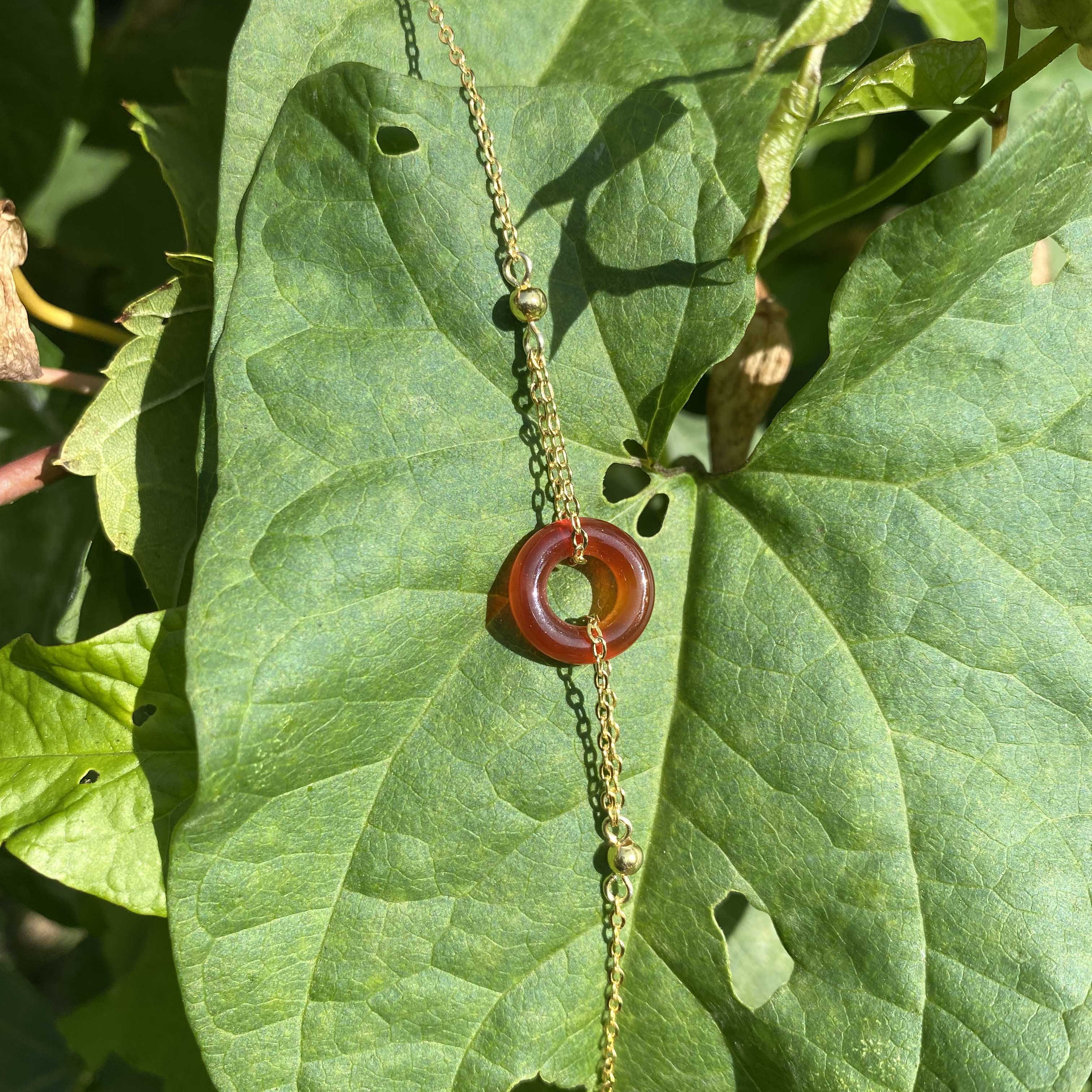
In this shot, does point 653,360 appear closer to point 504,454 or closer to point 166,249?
point 504,454

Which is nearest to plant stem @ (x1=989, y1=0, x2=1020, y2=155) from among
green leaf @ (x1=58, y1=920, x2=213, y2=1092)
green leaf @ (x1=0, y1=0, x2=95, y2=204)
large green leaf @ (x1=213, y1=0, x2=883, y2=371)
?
large green leaf @ (x1=213, y1=0, x2=883, y2=371)

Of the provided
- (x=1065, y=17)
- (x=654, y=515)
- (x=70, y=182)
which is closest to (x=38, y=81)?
(x=70, y=182)

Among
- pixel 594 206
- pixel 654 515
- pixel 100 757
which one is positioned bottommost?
pixel 654 515

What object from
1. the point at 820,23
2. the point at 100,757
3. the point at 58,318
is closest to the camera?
the point at 820,23

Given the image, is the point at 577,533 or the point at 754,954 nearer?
the point at 577,533

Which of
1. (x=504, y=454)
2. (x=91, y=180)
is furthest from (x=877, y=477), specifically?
(x=91, y=180)

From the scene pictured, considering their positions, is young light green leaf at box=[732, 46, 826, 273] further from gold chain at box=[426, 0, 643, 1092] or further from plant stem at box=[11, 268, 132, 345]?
plant stem at box=[11, 268, 132, 345]

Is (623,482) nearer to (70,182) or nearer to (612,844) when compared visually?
(612,844)

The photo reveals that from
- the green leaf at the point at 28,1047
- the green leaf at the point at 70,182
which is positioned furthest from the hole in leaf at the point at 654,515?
the green leaf at the point at 28,1047
